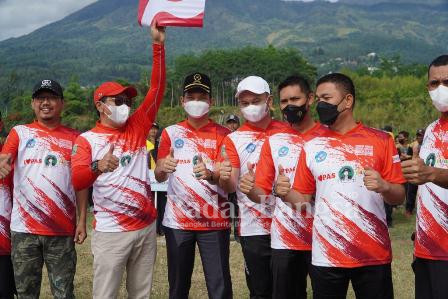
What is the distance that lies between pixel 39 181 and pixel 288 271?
2.20m

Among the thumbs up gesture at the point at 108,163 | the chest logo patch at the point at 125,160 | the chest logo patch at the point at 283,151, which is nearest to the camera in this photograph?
the thumbs up gesture at the point at 108,163

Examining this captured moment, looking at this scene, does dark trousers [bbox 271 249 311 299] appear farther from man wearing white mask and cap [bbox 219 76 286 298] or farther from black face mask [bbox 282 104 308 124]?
black face mask [bbox 282 104 308 124]

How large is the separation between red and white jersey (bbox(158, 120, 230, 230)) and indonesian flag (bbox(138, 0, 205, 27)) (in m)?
0.93

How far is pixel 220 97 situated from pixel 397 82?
2754 centimetres

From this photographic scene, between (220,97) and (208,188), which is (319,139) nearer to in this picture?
(208,188)

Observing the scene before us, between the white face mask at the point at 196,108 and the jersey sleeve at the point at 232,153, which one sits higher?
the white face mask at the point at 196,108

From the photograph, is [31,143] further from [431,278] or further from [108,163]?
[431,278]

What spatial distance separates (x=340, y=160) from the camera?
3820mm

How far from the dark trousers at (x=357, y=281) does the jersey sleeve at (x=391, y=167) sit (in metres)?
0.58

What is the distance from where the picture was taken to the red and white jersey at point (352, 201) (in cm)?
379

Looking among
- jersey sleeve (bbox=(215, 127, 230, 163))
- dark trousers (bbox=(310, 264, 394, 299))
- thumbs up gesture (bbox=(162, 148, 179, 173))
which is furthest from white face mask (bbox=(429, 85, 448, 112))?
thumbs up gesture (bbox=(162, 148, 179, 173))

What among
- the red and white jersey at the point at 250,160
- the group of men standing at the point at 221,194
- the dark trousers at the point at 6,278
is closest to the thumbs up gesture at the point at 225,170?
the group of men standing at the point at 221,194

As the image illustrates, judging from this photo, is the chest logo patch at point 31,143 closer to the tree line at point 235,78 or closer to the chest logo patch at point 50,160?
the chest logo patch at point 50,160

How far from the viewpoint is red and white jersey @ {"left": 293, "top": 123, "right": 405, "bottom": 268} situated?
3.79 m
